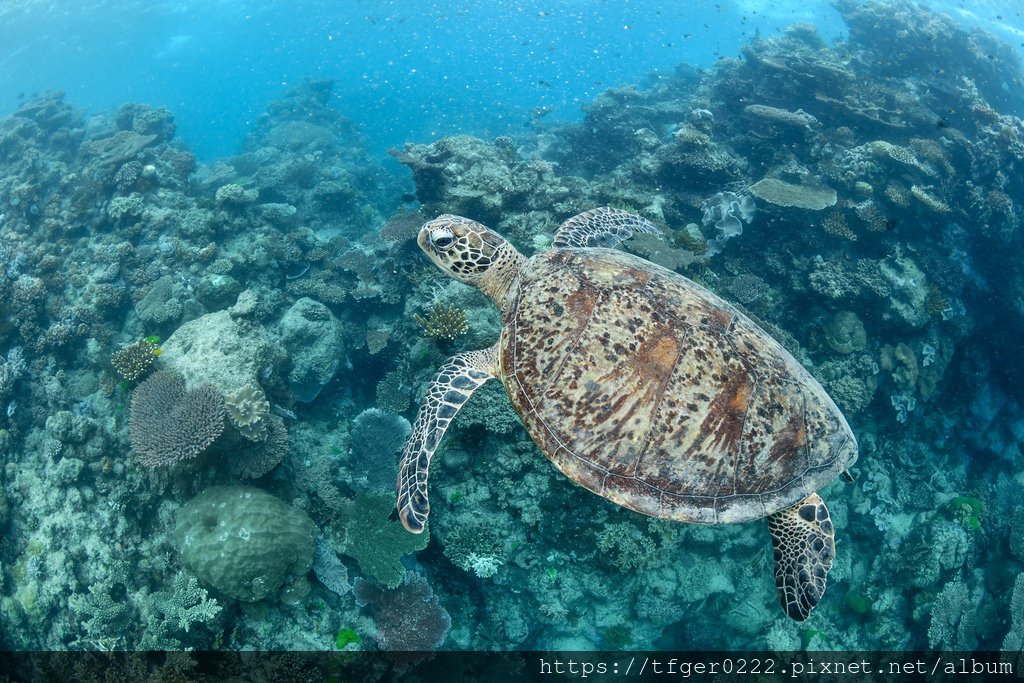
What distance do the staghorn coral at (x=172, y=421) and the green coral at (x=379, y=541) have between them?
5.34 feet

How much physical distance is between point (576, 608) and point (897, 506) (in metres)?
4.77

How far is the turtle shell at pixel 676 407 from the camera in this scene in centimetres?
270

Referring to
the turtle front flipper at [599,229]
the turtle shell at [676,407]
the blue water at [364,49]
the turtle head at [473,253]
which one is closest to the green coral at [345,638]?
the turtle shell at [676,407]

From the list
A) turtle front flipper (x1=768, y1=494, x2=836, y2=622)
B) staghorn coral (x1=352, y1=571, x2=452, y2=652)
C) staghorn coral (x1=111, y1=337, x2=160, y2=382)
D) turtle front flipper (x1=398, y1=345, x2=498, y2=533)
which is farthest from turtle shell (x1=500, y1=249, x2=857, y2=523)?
staghorn coral (x1=111, y1=337, x2=160, y2=382)

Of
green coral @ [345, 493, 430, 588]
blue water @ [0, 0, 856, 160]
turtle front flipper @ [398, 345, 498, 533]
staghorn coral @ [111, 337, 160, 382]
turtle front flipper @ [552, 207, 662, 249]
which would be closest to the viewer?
turtle front flipper @ [398, 345, 498, 533]

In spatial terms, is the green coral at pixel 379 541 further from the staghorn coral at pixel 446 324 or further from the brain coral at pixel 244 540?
the staghorn coral at pixel 446 324

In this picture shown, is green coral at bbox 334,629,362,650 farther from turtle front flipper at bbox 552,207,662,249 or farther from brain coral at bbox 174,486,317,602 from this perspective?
turtle front flipper at bbox 552,207,662,249

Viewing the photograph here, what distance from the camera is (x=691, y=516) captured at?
277 centimetres

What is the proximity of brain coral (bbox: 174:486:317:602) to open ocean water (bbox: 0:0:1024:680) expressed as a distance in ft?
0.08

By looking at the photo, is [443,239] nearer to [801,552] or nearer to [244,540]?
[244,540]

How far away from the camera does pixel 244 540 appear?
12.3 ft

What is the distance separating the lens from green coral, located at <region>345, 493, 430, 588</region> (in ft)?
13.7

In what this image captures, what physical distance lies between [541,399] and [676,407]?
3.03 ft

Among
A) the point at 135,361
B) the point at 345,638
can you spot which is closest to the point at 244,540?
the point at 345,638
